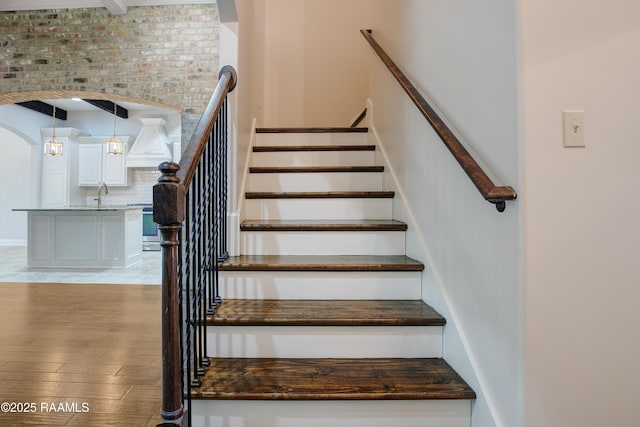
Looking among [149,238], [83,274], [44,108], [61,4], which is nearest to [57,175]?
[44,108]

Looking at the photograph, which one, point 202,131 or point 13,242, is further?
point 13,242

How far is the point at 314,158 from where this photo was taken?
9.54 ft

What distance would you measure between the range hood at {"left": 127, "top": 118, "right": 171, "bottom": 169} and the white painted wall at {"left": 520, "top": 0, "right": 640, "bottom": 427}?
836 cm

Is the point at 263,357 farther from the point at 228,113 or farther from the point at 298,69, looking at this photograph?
the point at 298,69

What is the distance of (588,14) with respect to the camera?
1.02 m

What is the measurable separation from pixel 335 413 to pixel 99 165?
9.33 meters

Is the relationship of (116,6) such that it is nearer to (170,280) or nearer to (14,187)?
(170,280)

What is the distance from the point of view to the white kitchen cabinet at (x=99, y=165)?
837 cm

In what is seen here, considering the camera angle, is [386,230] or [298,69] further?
[298,69]

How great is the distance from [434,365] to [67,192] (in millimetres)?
9646

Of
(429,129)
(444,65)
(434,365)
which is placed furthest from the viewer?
(429,129)

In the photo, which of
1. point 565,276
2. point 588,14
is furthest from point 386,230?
point 588,14

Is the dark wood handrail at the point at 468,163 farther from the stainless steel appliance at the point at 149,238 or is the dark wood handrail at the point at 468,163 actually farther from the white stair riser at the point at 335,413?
the stainless steel appliance at the point at 149,238

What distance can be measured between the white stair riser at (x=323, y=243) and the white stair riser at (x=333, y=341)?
63 centimetres
